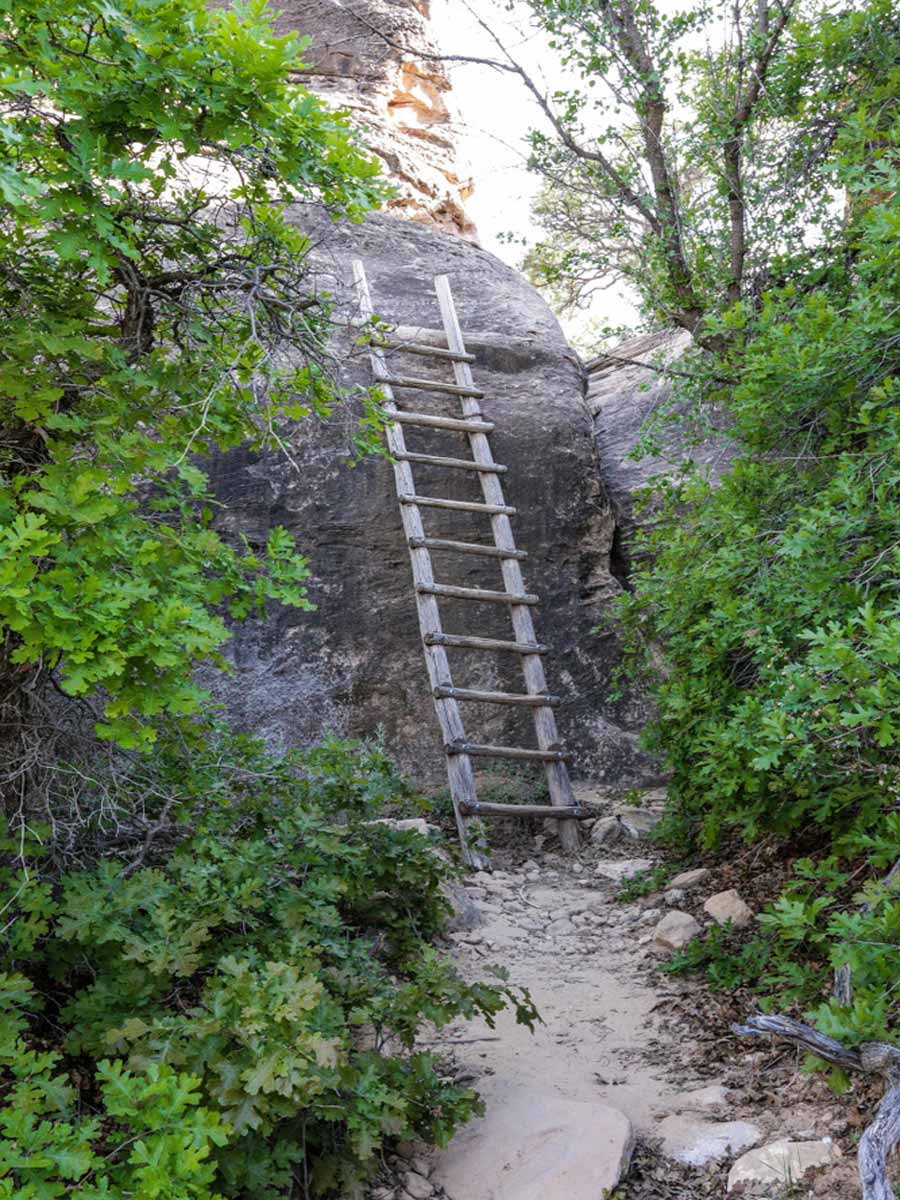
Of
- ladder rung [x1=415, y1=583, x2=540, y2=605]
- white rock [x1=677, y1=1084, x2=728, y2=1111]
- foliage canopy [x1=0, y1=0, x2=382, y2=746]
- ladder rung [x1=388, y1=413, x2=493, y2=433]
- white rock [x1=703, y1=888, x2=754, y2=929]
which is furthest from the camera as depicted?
ladder rung [x1=388, y1=413, x2=493, y2=433]

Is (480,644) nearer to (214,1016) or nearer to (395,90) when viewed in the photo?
(214,1016)

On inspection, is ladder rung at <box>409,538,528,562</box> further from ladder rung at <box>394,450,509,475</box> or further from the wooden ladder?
ladder rung at <box>394,450,509,475</box>

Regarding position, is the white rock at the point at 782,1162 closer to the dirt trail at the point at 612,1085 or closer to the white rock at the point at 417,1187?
the dirt trail at the point at 612,1085

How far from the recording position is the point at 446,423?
19.4ft

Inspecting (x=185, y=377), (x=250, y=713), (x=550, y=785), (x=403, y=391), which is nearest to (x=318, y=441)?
(x=403, y=391)

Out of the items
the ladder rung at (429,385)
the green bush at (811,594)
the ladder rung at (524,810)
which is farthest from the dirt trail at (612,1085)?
the ladder rung at (429,385)

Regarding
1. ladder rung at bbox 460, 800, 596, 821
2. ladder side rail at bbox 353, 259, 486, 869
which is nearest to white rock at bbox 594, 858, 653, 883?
ladder rung at bbox 460, 800, 596, 821

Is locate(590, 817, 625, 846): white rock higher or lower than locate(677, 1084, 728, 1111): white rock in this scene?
higher

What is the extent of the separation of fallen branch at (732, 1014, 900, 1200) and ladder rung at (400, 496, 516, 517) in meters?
3.64

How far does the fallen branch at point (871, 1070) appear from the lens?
1903 millimetres

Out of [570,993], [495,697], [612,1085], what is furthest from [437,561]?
[612,1085]

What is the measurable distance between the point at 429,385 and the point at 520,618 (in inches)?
59.1

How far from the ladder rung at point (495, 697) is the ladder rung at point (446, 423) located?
1.58 meters

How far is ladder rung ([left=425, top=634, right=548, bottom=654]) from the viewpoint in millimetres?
5254
